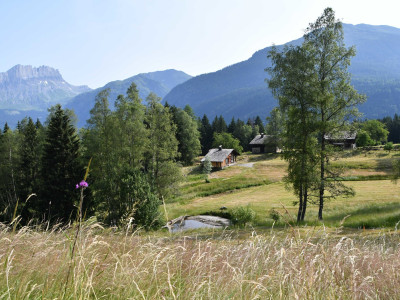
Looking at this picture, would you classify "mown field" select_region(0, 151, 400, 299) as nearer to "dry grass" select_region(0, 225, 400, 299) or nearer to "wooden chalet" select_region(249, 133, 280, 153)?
"dry grass" select_region(0, 225, 400, 299)

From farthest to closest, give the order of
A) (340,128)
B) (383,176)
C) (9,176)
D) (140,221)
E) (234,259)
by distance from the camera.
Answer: (383,176)
(9,176)
(140,221)
(340,128)
(234,259)

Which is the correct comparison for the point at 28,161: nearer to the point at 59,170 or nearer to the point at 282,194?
the point at 59,170

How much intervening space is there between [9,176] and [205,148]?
70558mm

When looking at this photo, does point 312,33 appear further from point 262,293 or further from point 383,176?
point 383,176

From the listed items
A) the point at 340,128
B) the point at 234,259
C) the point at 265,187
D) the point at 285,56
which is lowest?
the point at 265,187

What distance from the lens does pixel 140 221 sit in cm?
2755

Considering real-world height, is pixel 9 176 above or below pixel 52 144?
below

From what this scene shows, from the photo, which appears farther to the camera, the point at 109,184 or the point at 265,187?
the point at 265,187

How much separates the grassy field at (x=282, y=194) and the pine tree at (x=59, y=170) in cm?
1267

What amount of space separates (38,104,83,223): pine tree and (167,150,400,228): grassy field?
1267 cm

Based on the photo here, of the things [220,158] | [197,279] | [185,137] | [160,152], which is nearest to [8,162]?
[160,152]

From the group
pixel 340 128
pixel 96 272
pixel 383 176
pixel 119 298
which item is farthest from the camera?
pixel 383 176

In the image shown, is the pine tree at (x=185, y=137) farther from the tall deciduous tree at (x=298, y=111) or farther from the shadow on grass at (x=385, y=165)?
the tall deciduous tree at (x=298, y=111)

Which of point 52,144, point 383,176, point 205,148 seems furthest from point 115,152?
point 205,148
